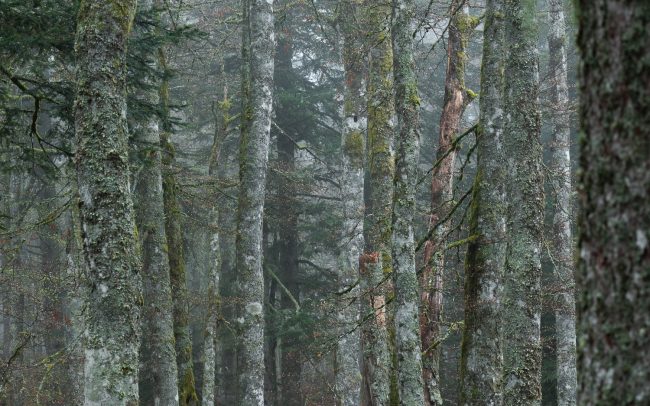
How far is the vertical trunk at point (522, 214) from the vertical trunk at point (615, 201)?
4.39 m

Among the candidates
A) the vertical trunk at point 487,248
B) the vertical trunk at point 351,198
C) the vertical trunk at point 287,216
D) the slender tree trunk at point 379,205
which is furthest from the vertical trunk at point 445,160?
the vertical trunk at point 287,216

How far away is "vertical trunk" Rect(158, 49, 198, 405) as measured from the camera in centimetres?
1221

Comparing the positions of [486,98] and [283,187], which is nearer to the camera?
[486,98]

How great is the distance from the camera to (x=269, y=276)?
76.4 feet

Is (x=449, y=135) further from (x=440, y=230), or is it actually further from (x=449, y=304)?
(x=449, y=304)

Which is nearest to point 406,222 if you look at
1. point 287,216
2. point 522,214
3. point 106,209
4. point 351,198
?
point 522,214

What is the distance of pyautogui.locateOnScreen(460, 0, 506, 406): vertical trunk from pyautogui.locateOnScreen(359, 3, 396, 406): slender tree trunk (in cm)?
329

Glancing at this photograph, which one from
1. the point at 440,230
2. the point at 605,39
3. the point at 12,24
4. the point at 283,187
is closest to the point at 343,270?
the point at 440,230

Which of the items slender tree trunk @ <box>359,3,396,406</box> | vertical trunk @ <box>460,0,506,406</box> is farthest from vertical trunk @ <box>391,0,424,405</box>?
slender tree trunk @ <box>359,3,396,406</box>

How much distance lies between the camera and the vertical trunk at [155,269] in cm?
1060

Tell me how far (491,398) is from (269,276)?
54.5ft

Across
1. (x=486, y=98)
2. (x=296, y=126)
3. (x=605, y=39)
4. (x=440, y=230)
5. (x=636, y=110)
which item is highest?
(x=296, y=126)

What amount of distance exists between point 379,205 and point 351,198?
400 cm

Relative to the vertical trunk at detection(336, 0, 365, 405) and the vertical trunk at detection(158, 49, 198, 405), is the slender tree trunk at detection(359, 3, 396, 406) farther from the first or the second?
the vertical trunk at detection(158, 49, 198, 405)
